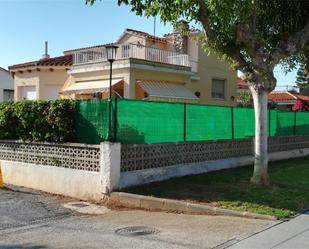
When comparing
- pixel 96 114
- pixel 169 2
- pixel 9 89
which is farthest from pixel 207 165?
pixel 9 89

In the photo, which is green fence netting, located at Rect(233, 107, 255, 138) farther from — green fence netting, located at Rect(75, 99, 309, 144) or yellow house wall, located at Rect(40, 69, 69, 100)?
yellow house wall, located at Rect(40, 69, 69, 100)

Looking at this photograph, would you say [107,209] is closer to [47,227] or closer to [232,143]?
[47,227]

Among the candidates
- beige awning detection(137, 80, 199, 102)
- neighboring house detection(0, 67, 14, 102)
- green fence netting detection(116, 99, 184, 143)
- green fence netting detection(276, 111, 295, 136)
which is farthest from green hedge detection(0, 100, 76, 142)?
neighboring house detection(0, 67, 14, 102)

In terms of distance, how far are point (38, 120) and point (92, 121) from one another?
1876mm

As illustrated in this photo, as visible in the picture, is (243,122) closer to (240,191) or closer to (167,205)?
(240,191)

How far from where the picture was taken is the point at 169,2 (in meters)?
10.4

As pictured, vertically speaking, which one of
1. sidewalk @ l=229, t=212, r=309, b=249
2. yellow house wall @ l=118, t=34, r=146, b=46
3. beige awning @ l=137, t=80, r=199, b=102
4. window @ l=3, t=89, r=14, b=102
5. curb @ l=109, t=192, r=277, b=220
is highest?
yellow house wall @ l=118, t=34, r=146, b=46

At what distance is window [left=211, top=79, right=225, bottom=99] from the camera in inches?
Answer: 1228

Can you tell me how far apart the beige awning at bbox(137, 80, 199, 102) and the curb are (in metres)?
14.2

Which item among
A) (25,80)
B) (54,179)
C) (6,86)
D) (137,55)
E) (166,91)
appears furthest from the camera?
(6,86)

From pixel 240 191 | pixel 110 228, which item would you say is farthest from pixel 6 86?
pixel 110 228

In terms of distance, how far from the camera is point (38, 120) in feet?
43.4

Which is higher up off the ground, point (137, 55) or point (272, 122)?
point (137, 55)

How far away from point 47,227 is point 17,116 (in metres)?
5.60
